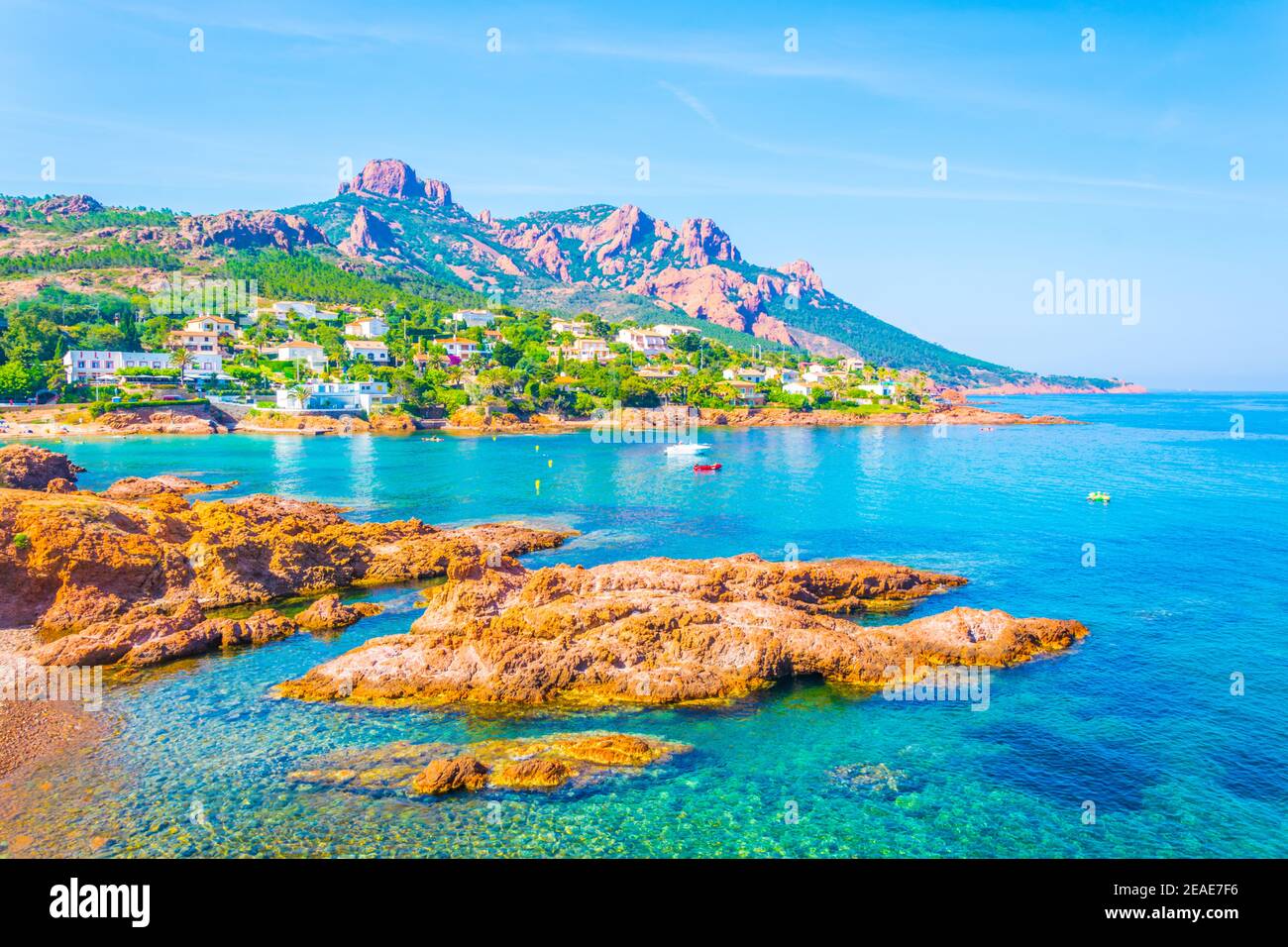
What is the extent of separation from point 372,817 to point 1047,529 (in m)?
49.1

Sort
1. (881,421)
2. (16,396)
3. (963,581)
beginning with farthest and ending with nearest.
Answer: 1. (881,421)
2. (16,396)
3. (963,581)

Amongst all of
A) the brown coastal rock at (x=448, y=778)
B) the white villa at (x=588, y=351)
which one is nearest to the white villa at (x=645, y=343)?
the white villa at (x=588, y=351)

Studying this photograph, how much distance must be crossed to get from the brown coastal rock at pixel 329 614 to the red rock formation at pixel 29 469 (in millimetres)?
30426

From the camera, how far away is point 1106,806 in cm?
1831

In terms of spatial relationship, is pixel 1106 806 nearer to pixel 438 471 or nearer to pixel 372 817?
pixel 372 817

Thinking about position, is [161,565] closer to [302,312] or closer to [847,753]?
[847,753]

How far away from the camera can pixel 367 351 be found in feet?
507

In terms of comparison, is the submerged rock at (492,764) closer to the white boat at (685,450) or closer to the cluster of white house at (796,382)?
the white boat at (685,450)

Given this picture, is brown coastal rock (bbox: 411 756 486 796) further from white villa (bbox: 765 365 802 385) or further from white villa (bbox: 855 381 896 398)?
white villa (bbox: 855 381 896 398)

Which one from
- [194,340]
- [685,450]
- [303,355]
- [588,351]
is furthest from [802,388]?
[194,340]

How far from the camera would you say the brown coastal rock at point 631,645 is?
957 inches

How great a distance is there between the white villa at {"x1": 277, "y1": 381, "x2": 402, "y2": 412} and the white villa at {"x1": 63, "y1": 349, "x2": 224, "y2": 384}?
1595cm

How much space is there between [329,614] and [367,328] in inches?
5858

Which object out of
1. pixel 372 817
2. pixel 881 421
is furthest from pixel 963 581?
pixel 881 421
